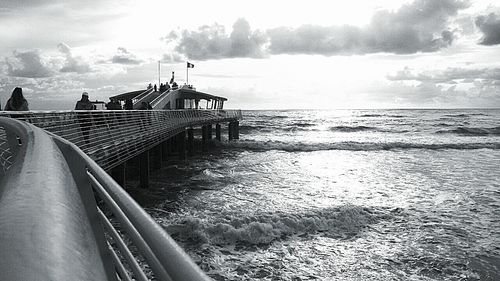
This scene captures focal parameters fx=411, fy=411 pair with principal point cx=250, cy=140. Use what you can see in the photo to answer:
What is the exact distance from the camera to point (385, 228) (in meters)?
11.2

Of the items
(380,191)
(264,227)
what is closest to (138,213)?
(264,227)

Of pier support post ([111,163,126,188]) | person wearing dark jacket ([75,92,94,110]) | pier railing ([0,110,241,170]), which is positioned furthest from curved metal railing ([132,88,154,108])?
pier support post ([111,163,126,188])

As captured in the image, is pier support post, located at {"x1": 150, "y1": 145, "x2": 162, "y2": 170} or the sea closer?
the sea

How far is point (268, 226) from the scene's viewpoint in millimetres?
10812

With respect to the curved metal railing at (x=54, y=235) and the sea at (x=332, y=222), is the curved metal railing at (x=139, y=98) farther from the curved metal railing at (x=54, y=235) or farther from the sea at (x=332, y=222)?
the curved metal railing at (x=54, y=235)

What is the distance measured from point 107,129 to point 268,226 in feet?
19.5

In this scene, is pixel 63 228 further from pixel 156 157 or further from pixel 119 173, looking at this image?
pixel 156 157

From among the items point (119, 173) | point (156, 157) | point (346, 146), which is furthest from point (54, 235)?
point (346, 146)

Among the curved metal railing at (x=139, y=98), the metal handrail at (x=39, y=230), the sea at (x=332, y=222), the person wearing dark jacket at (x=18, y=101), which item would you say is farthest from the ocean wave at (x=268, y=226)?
the curved metal railing at (x=139, y=98)

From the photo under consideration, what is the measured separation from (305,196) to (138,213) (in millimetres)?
14178

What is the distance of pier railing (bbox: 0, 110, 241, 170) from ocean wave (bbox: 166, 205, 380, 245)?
2.70m

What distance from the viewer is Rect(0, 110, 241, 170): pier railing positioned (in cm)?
955

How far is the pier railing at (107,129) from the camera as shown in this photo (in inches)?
376

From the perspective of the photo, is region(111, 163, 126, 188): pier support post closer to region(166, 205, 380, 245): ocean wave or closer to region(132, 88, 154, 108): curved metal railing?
region(166, 205, 380, 245): ocean wave
